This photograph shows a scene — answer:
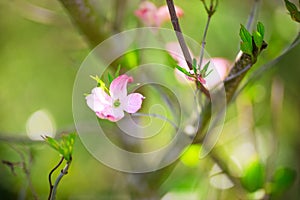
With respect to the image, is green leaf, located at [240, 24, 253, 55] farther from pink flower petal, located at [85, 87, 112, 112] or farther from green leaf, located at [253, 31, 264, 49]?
pink flower petal, located at [85, 87, 112, 112]

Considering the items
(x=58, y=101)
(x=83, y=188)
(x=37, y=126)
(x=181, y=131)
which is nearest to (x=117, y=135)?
(x=181, y=131)

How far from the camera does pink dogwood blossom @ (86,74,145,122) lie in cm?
60

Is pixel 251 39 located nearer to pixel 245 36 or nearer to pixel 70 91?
pixel 245 36

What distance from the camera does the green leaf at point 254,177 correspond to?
0.84 metres

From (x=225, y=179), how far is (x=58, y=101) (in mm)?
887

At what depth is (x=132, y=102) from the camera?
602mm

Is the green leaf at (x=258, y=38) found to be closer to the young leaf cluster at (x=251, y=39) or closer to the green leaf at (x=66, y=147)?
the young leaf cluster at (x=251, y=39)

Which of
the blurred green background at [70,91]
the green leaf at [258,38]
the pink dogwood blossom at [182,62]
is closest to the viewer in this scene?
the green leaf at [258,38]

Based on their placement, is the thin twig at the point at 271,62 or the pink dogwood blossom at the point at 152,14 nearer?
the thin twig at the point at 271,62

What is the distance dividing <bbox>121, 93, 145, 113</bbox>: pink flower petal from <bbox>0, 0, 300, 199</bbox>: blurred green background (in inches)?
11.9

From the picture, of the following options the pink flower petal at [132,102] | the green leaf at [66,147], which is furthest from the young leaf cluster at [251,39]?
the green leaf at [66,147]

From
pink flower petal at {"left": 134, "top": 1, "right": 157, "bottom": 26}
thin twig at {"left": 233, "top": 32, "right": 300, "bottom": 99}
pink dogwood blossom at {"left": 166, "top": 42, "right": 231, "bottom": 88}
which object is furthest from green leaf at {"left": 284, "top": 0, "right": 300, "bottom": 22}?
pink flower petal at {"left": 134, "top": 1, "right": 157, "bottom": 26}

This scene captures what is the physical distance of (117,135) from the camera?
3.25 feet

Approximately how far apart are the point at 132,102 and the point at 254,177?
334 mm
